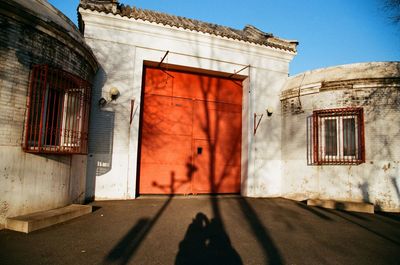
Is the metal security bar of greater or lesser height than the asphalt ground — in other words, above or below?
above

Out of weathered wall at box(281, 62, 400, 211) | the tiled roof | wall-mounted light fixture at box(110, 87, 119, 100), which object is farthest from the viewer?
the tiled roof

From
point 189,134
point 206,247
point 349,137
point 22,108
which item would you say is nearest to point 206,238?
point 206,247

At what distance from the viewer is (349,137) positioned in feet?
27.8

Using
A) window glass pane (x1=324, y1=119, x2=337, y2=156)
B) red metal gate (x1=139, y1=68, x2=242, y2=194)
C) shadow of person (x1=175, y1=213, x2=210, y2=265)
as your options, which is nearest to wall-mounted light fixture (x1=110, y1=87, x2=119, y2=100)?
red metal gate (x1=139, y1=68, x2=242, y2=194)

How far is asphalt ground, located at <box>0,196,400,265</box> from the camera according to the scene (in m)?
3.86

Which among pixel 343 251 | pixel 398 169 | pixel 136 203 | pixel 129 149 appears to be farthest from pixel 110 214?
pixel 398 169

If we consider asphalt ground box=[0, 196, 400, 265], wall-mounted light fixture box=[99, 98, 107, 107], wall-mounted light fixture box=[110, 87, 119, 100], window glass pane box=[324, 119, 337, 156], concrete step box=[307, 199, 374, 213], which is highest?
wall-mounted light fixture box=[110, 87, 119, 100]

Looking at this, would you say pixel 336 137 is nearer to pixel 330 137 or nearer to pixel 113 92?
pixel 330 137

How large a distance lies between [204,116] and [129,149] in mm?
3039

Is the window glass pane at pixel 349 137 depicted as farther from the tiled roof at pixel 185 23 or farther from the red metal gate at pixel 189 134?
the tiled roof at pixel 185 23

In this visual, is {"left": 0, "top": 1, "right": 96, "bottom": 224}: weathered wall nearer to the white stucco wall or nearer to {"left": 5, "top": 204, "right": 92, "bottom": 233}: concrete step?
{"left": 5, "top": 204, "right": 92, "bottom": 233}: concrete step

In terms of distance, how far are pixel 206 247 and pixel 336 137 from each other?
21.2ft

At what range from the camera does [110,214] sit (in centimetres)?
619

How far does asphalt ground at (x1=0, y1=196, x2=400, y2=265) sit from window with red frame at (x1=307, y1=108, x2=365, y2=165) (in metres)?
1.88
